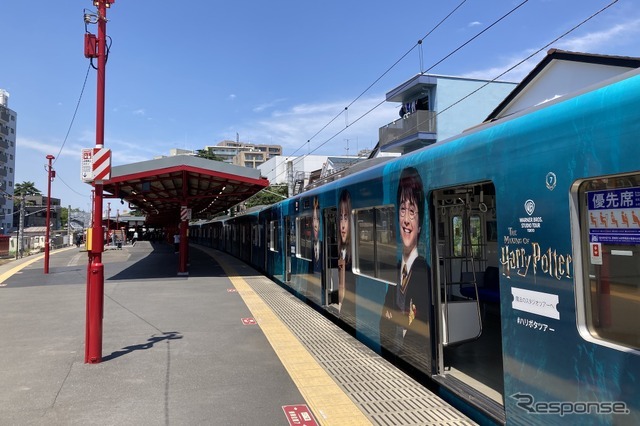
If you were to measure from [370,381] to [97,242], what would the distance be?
373 cm

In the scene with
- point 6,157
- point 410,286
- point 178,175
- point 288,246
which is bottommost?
point 410,286

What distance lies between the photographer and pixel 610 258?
7.86ft

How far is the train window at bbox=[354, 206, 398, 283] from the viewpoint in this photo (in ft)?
16.7

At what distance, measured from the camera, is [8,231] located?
216ft

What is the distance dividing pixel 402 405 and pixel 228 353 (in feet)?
9.01

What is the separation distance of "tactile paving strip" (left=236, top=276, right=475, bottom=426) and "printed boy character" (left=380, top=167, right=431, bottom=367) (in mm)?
311

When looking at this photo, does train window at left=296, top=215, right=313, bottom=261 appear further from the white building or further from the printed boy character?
the white building

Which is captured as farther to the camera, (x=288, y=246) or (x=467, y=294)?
(x=288, y=246)

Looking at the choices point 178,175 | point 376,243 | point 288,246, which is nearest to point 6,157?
point 178,175

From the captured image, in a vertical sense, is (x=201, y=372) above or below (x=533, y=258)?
below

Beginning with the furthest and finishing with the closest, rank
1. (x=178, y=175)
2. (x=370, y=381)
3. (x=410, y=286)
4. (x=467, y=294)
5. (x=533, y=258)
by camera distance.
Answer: (x=178, y=175)
(x=467, y=294)
(x=370, y=381)
(x=410, y=286)
(x=533, y=258)

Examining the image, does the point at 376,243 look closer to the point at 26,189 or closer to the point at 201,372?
the point at 201,372

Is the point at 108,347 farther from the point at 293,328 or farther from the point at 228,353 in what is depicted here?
the point at 293,328

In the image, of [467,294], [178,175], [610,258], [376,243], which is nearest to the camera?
[610,258]
